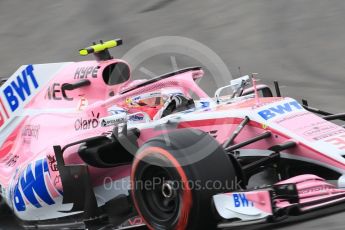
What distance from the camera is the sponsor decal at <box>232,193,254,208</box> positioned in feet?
21.9

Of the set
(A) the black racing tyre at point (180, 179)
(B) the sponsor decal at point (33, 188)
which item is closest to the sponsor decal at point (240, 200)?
(A) the black racing tyre at point (180, 179)

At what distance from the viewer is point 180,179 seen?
691cm

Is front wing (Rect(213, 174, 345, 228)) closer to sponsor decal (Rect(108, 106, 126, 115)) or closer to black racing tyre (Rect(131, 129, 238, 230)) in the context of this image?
black racing tyre (Rect(131, 129, 238, 230))

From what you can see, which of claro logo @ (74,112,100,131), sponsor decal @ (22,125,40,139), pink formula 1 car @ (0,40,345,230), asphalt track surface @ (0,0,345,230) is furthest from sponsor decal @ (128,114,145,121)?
asphalt track surface @ (0,0,345,230)

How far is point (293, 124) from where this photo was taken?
778 cm

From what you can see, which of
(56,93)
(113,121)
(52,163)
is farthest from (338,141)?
(56,93)

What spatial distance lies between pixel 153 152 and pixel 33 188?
2221 millimetres

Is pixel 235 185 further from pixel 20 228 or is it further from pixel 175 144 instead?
pixel 20 228

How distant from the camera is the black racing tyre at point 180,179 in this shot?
22.5 ft

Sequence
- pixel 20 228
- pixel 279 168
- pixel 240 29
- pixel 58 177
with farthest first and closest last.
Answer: pixel 240 29 → pixel 20 228 → pixel 58 177 → pixel 279 168

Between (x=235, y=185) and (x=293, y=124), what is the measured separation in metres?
1.12

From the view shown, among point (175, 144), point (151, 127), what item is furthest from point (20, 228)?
point (175, 144)

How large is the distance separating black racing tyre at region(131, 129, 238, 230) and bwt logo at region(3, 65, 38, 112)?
302 cm

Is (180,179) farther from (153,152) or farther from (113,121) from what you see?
(113,121)
